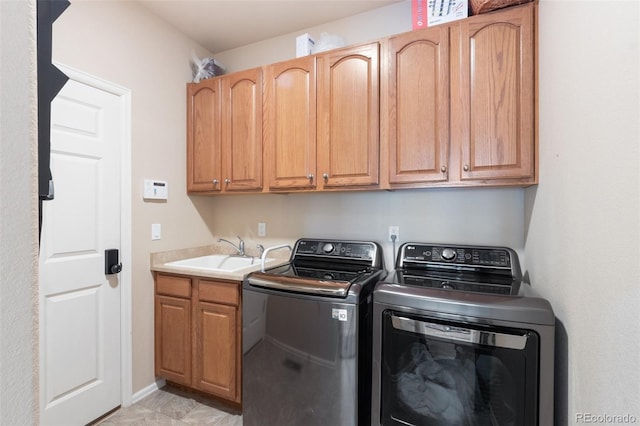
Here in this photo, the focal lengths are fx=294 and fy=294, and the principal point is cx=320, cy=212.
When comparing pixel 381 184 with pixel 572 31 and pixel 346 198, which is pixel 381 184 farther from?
pixel 572 31

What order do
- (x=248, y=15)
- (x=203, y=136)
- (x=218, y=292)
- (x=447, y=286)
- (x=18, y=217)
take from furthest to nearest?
(x=203, y=136)
(x=248, y=15)
(x=218, y=292)
(x=447, y=286)
(x=18, y=217)

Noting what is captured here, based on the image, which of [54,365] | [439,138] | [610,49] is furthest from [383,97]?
[54,365]

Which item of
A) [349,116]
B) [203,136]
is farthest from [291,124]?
[203,136]

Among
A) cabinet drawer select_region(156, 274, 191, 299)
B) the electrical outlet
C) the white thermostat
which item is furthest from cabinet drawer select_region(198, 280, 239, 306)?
the electrical outlet

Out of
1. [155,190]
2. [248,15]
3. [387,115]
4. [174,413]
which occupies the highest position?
[248,15]

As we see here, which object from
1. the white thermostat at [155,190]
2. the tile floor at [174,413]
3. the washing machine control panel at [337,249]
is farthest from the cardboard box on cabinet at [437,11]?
the tile floor at [174,413]

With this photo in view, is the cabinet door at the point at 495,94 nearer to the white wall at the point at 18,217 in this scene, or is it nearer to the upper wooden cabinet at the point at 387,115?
the upper wooden cabinet at the point at 387,115

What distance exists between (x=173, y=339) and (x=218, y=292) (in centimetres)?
58

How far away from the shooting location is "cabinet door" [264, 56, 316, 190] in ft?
6.57

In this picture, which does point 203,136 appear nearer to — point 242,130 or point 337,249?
point 242,130

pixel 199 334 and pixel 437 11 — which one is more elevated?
pixel 437 11

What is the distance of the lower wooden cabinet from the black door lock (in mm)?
300

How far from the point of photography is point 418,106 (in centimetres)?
171

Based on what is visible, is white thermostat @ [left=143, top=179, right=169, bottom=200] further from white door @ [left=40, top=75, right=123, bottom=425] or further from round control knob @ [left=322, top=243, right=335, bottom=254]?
round control knob @ [left=322, top=243, right=335, bottom=254]
